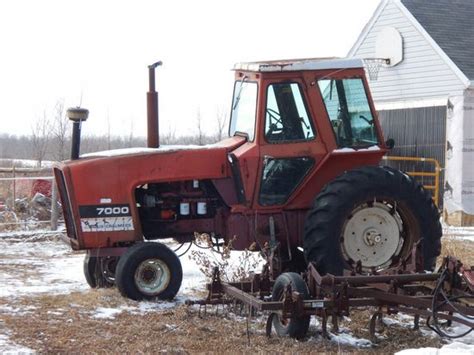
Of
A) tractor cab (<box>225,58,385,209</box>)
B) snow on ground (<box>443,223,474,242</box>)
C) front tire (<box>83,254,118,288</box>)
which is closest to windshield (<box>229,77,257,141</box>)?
tractor cab (<box>225,58,385,209</box>)

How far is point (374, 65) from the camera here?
22.0m

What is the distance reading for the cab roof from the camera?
9.40 metres

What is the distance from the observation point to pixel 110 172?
9.24m

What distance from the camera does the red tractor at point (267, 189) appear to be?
9.12 meters

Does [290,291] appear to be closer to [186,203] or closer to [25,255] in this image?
[186,203]

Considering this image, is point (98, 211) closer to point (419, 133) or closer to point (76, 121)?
point (76, 121)

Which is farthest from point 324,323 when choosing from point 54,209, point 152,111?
point 54,209

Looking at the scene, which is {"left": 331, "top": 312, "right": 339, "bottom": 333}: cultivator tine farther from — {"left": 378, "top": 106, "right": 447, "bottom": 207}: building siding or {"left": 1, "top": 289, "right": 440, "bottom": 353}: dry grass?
{"left": 378, "top": 106, "right": 447, "bottom": 207}: building siding

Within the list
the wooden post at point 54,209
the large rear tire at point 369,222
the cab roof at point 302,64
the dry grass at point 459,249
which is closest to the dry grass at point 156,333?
the large rear tire at point 369,222

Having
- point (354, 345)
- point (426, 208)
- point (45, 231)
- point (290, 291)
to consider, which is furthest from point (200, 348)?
point (45, 231)

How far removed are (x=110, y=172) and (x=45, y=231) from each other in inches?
299

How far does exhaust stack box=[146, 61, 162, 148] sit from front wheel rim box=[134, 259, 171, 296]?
1.49 m

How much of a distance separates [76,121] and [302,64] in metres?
2.61

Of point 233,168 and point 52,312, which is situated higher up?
point 233,168
